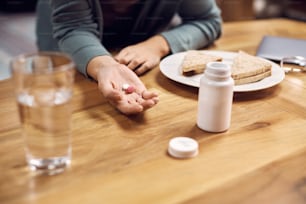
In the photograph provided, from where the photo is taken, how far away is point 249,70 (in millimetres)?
912

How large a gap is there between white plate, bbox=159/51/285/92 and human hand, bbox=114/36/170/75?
39mm

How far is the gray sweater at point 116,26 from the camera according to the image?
1.06 m

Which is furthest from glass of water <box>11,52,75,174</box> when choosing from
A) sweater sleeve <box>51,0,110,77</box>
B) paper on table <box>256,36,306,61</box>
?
paper on table <box>256,36,306,61</box>

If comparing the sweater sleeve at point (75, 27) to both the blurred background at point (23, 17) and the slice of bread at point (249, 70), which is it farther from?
the blurred background at point (23, 17)

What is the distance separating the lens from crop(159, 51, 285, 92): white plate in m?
0.89

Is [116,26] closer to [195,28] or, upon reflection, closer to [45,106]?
[195,28]

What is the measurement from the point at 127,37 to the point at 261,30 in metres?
0.49

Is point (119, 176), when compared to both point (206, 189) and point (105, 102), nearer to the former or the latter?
point (206, 189)

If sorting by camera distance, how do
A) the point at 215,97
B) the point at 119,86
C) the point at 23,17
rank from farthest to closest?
1. the point at 23,17
2. the point at 119,86
3. the point at 215,97

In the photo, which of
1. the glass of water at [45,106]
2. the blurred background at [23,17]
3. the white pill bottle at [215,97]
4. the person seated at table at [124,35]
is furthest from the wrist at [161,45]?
the blurred background at [23,17]

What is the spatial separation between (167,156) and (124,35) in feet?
2.92

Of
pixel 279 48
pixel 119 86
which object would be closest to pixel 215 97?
pixel 119 86

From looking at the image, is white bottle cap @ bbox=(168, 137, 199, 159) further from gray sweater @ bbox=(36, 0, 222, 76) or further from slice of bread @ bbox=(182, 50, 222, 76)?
gray sweater @ bbox=(36, 0, 222, 76)

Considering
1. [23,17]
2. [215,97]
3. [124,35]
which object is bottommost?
[23,17]
